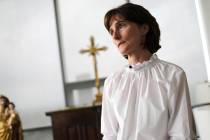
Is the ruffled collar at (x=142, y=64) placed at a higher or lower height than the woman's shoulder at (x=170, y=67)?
higher

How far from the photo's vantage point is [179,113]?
3.83 feet

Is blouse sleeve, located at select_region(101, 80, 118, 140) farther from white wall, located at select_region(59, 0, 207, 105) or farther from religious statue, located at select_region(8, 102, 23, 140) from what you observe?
white wall, located at select_region(59, 0, 207, 105)

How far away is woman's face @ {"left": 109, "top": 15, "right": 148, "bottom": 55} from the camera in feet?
4.24

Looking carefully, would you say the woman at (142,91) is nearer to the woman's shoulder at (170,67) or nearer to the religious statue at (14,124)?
the woman's shoulder at (170,67)

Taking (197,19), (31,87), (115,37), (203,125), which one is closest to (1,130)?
(31,87)

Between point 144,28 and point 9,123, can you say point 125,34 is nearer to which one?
point 144,28

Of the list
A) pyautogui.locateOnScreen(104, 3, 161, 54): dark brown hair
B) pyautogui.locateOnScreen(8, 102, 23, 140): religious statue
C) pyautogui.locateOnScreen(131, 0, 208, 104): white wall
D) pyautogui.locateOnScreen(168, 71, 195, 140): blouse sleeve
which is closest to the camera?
pyautogui.locateOnScreen(168, 71, 195, 140): blouse sleeve

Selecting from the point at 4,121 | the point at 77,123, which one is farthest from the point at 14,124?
the point at 77,123

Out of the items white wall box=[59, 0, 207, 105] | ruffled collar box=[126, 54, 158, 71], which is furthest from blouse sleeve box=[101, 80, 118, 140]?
white wall box=[59, 0, 207, 105]

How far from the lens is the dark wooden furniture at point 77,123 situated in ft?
14.2

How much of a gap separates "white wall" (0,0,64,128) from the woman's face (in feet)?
13.1

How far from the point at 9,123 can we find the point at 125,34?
3551mm

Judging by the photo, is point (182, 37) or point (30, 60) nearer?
point (182, 37)

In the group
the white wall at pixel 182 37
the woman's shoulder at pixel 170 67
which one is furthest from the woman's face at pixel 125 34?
the white wall at pixel 182 37
